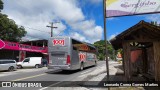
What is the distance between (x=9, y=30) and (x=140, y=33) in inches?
1610

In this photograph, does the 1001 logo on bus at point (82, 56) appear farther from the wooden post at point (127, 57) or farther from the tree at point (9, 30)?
the tree at point (9, 30)

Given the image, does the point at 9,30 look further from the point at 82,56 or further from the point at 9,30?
the point at 82,56

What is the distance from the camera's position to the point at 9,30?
48062 millimetres

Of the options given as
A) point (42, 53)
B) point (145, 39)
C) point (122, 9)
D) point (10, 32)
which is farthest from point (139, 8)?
point (10, 32)

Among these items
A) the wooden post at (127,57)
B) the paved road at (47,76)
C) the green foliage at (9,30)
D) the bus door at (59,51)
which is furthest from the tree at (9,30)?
the wooden post at (127,57)

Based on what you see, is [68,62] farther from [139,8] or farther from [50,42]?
[139,8]

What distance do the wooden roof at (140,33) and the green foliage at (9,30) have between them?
1469 inches

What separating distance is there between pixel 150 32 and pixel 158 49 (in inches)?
44.2

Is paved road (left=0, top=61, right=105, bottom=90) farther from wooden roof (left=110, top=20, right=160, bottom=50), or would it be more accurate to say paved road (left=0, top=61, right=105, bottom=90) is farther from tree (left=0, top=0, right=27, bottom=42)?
tree (left=0, top=0, right=27, bottom=42)

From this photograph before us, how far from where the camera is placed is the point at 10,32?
4909 cm

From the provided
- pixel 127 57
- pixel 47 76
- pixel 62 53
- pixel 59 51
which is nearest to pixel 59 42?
pixel 59 51

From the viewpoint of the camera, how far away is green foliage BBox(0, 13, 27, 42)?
45412mm

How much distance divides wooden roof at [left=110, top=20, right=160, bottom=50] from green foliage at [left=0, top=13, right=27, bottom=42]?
122 feet

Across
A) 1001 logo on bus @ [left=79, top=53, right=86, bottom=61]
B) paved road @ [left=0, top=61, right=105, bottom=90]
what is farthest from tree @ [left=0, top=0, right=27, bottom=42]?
paved road @ [left=0, top=61, right=105, bottom=90]
